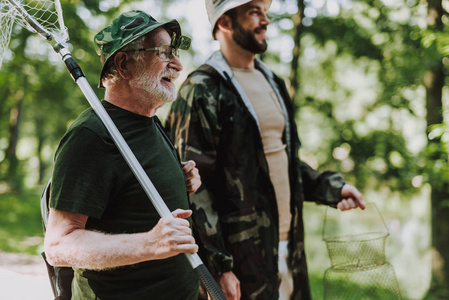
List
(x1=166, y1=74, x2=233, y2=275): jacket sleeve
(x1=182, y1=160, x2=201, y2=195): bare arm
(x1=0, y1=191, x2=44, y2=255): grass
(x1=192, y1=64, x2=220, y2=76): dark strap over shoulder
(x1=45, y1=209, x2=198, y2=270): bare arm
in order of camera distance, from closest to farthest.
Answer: (x1=45, y1=209, x2=198, y2=270): bare arm
(x1=182, y1=160, x2=201, y2=195): bare arm
(x1=166, y1=74, x2=233, y2=275): jacket sleeve
(x1=192, y1=64, x2=220, y2=76): dark strap over shoulder
(x1=0, y1=191, x2=44, y2=255): grass

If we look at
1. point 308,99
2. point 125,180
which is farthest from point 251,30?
point 308,99

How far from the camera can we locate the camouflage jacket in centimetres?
252

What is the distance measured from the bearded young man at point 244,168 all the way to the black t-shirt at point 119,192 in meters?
0.63

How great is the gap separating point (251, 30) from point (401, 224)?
12414 millimetres

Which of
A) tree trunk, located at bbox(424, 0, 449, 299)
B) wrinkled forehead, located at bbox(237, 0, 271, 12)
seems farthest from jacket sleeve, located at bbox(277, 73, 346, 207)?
tree trunk, located at bbox(424, 0, 449, 299)

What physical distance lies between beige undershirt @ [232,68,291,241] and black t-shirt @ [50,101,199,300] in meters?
0.99

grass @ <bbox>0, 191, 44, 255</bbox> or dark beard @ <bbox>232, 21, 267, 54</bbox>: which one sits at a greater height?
dark beard @ <bbox>232, 21, 267, 54</bbox>

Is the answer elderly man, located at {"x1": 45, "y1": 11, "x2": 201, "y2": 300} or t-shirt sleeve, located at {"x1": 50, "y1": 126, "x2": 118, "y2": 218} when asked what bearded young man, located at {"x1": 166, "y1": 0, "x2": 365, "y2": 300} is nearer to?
elderly man, located at {"x1": 45, "y1": 11, "x2": 201, "y2": 300}

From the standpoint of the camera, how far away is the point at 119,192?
1618mm

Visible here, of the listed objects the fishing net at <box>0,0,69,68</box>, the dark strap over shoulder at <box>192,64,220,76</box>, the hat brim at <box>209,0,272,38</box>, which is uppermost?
the fishing net at <box>0,0,69,68</box>

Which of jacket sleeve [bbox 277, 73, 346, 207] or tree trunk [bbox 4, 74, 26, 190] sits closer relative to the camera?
jacket sleeve [bbox 277, 73, 346, 207]

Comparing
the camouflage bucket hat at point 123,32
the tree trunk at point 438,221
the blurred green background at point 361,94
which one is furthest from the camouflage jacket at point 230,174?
the tree trunk at point 438,221

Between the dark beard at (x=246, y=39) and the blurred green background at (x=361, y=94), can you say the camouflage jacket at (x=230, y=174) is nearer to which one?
the dark beard at (x=246, y=39)

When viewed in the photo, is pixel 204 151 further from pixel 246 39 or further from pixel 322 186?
pixel 322 186
